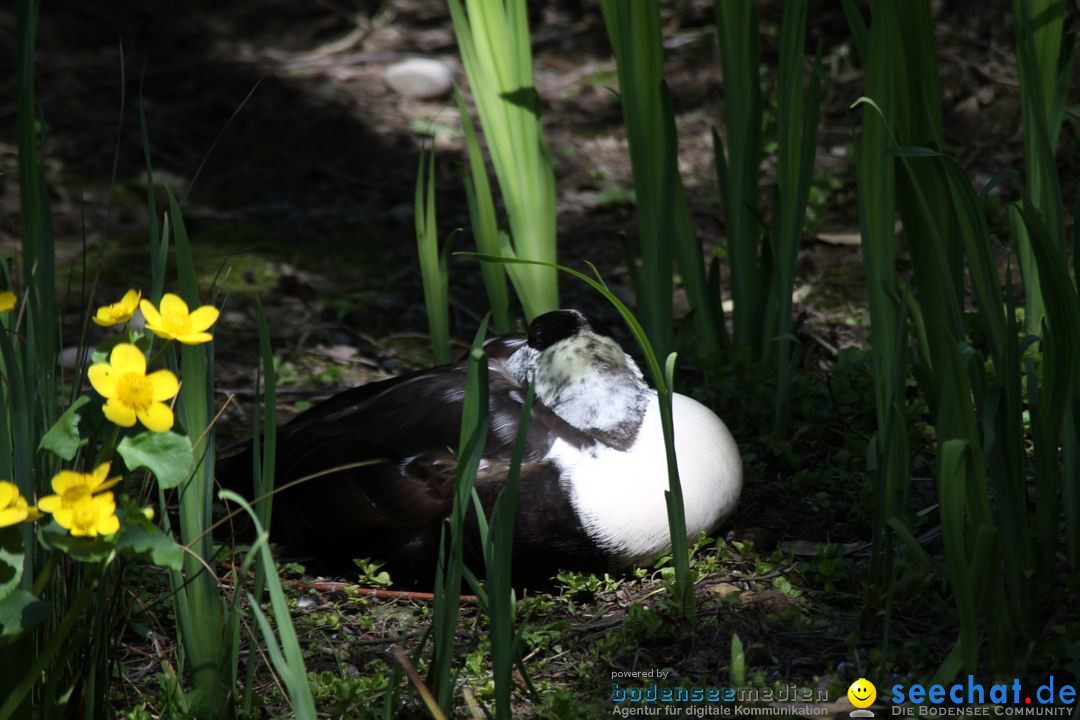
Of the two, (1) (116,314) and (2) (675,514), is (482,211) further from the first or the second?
(1) (116,314)

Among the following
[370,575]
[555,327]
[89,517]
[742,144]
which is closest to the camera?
[89,517]

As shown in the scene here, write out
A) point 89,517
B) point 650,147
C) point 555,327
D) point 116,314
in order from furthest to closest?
point 650,147, point 555,327, point 116,314, point 89,517

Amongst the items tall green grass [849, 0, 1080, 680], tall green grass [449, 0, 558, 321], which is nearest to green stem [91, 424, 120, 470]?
tall green grass [849, 0, 1080, 680]

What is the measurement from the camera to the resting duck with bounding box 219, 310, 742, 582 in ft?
7.77

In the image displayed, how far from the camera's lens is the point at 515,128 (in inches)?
116

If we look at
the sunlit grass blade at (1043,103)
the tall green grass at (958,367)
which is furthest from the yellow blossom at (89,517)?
the sunlit grass blade at (1043,103)

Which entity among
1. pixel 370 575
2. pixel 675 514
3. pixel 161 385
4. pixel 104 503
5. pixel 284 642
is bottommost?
pixel 370 575

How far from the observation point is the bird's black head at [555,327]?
2627 mm

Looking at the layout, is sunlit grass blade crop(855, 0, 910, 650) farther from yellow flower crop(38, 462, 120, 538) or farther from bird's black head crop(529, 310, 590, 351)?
yellow flower crop(38, 462, 120, 538)

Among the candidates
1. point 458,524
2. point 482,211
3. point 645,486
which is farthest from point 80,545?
point 482,211

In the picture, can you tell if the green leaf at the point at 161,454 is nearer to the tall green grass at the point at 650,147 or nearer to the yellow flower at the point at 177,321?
the yellow flower at the point at 177,321

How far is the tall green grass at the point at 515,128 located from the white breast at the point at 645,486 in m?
0.68

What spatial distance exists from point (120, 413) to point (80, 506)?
0.41 ft

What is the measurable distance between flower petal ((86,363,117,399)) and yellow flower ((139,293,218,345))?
8cm
